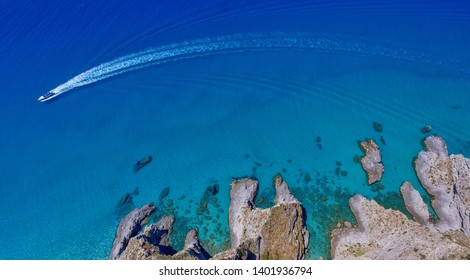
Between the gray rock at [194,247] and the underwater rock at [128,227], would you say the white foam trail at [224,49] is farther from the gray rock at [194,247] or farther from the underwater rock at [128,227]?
the gray rock at [194,247]

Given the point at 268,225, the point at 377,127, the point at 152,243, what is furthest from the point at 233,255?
the point at 377,127

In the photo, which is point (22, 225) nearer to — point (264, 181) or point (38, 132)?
point (38, 132)

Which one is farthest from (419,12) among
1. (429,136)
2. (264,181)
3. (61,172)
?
(61,172)

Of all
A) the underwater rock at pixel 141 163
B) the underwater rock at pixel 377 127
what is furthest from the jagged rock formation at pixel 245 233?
the underwater rock at pixel 377 127

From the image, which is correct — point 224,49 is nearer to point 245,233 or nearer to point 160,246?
point 245,233

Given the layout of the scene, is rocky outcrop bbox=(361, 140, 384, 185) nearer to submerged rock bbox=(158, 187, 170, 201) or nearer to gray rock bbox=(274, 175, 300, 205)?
gray rock bbox=(274, 175, 300, 205)
